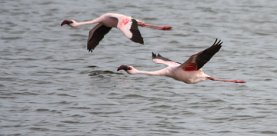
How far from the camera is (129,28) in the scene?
17328mm

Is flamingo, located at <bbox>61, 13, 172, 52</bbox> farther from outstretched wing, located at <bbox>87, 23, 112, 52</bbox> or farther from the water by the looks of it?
the water

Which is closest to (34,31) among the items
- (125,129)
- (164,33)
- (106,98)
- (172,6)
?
(164,33)

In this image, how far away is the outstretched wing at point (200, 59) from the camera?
1495 centimetres

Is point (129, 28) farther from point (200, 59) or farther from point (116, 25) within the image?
point (200, 59)

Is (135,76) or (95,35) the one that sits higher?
(95,35)

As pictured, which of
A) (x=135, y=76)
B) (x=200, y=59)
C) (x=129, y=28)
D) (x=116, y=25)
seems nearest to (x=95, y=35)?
(x=116, y=25)

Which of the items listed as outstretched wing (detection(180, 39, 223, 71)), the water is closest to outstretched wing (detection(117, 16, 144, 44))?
outstretched wing (detection(180, 39, 223, 71))

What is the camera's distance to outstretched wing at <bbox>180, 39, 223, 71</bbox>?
14.9 meters

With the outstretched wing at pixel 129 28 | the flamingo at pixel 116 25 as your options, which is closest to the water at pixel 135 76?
the flamingo at pixel 116 25

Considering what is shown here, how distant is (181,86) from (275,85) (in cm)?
196

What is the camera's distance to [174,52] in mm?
25781

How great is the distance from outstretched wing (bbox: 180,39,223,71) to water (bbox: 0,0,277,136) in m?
1.69

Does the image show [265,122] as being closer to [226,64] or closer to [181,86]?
[181,86]

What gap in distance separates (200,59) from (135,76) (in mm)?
7318
